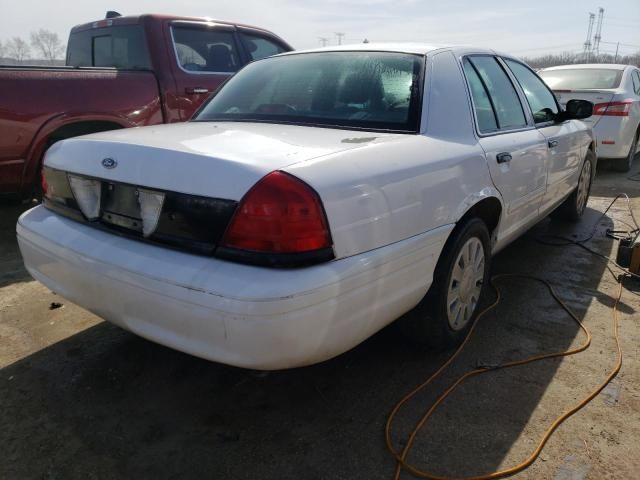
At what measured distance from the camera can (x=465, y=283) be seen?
9.18 ft

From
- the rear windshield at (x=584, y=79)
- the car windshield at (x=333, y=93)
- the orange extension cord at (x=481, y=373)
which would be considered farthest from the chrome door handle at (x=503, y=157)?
the rear windshield at (x=584, y=79)

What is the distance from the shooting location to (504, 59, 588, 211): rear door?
3.65 meters

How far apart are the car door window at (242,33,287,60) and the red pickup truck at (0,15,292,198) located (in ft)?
0.03

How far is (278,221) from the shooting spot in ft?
5.81

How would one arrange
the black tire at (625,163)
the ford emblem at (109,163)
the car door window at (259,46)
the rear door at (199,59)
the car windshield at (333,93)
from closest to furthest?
the ford emblem at (109,163), the car windshield at (333,93), the rear door at (199,59), the car door window at (259,46), the black tire at (625,163)

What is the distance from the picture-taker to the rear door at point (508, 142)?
285cm

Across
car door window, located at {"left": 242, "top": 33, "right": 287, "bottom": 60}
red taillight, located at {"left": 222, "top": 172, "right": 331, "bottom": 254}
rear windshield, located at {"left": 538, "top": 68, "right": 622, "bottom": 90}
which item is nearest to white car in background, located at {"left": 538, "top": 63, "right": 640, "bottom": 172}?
rear windshield, located at {"left": 538, "top": 68, "right": 622, "bottom": 90}

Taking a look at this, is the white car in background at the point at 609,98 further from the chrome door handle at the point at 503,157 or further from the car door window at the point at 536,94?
the chrome door handle at the point at 503,157

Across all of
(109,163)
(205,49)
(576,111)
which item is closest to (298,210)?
(109,163)

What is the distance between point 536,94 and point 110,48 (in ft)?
13.5

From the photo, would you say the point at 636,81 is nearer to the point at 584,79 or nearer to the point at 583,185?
the point at 584,79

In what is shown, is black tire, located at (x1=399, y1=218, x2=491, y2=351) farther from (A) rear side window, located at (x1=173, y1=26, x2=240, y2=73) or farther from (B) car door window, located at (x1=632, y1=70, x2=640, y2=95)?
(B) car door window, located at (x1=632, y1=70, x2=640, y2=95)

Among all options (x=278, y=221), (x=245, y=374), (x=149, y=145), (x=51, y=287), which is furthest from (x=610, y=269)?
(x=51, y=287)

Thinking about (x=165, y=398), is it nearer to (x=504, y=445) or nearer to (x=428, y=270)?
(x=428, y=270)
